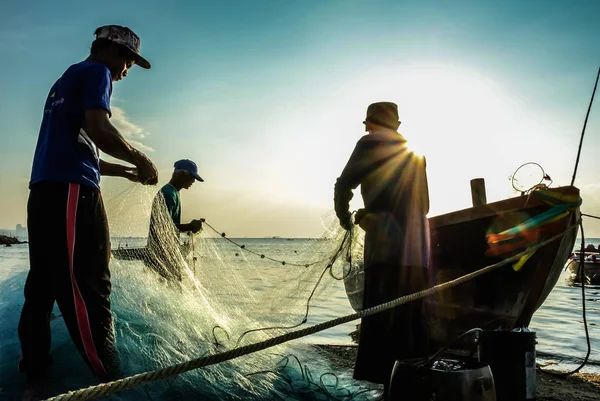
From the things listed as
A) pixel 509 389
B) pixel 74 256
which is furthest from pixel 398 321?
pixel 74 256

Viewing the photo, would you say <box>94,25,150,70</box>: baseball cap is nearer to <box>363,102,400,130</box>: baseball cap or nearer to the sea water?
<box>363,102,400,130</box>: baseball cap

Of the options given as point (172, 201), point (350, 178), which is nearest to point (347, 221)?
point (350, 178)

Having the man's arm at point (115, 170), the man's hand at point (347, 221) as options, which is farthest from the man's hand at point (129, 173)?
the man's hand at point (347, 221)

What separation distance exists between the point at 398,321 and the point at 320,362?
1249 millimetres

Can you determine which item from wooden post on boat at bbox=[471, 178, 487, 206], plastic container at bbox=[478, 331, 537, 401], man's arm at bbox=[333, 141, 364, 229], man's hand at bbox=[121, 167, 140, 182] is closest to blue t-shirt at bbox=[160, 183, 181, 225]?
man's hand at bbox=[121, 167, 140, 182]

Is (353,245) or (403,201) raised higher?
(403,201)

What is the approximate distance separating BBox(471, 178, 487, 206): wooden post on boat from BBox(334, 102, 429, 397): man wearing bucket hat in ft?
7.86

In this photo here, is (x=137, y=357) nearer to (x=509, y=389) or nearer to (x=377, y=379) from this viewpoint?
(x=377, y=379)

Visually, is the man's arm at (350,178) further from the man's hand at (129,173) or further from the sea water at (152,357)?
the man's hand at (129,173)

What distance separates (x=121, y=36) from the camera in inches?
96.8

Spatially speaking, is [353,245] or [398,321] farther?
[353,245]

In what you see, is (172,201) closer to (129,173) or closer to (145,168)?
(129,173)

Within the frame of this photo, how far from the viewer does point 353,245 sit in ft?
13.5

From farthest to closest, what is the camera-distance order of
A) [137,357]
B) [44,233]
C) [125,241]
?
[125,241] → [137,357] → [44,233]
